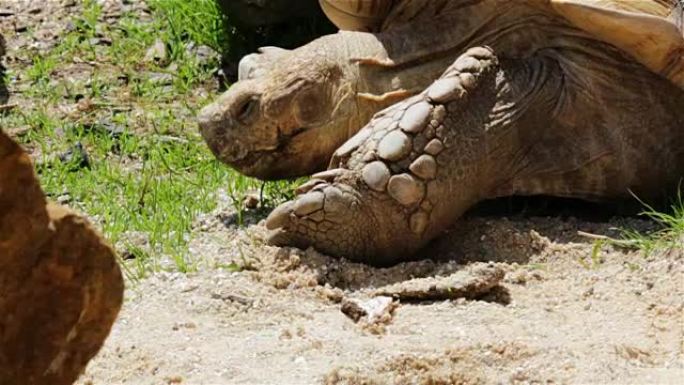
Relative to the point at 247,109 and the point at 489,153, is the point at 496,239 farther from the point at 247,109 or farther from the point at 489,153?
the point at 247,109

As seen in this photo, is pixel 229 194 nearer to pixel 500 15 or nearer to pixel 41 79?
pixel 500 15

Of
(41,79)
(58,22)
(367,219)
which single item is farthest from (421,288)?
(58,22)

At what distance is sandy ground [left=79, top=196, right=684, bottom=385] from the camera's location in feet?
12.5

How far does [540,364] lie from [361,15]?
6.22 ft

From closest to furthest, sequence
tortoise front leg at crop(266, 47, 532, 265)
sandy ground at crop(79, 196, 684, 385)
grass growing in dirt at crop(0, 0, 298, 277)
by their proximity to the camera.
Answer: sandy ground at crop(79, 196, 684, 385) → tortoise front leg at crop(266, 47, 532, 265) → grass growing in dirt at crop(0, 0, 298, 277)

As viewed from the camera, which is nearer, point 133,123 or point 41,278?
point 41,278

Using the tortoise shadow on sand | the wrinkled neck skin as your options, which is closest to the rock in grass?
the tortoise shadow on sand

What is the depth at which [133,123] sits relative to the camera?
639cm

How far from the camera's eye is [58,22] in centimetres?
734

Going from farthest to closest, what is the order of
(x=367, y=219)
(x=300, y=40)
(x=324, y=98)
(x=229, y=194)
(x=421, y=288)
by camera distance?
(x=300, y=40)
(x=229, y=194)
(x=324, y=98)
(x=367, y=219)
(x=421, y=288)

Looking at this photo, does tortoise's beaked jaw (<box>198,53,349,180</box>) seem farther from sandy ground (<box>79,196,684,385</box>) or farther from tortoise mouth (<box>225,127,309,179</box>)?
sandy ground (<box>79,196,684,385</box>)

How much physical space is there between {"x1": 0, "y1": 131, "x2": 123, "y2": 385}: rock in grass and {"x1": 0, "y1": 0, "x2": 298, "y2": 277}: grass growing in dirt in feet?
5.48

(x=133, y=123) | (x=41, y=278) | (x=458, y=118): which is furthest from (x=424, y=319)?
(x=133, y=123)

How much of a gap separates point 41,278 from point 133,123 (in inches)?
139
